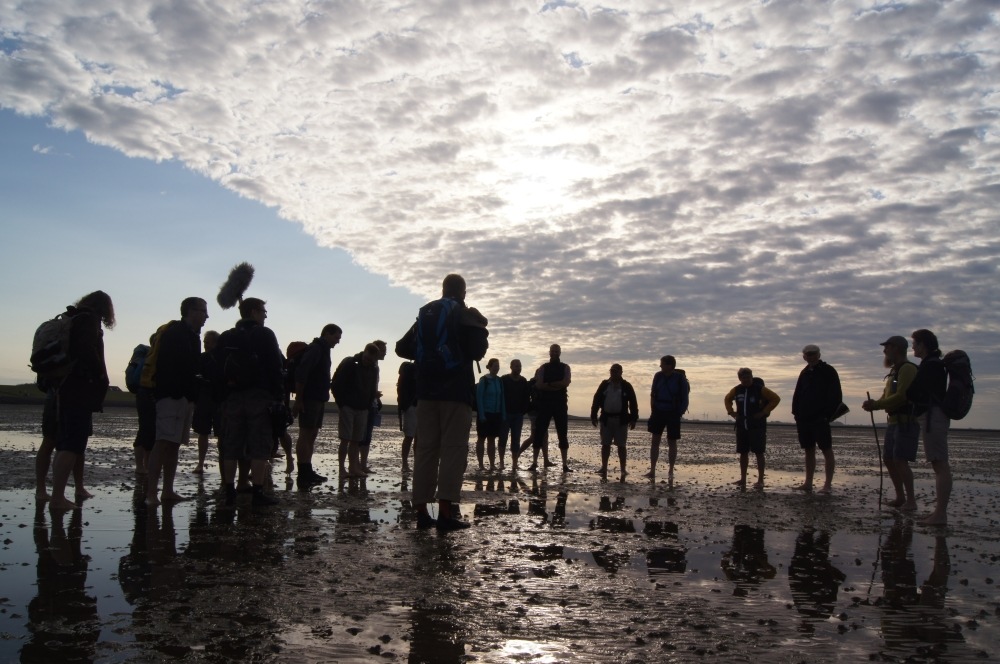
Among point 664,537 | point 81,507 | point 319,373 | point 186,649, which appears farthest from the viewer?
point 319,373

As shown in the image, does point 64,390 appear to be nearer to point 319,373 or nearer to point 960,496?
point 319,373

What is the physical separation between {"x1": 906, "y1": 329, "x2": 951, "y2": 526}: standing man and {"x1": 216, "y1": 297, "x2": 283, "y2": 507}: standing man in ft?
24.8

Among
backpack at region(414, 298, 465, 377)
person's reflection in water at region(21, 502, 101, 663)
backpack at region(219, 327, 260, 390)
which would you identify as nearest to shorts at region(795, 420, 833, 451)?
backpack at region(414, 298, 465, 377)

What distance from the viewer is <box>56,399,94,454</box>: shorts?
26.6 ft

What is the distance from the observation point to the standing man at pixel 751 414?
14.0 metres

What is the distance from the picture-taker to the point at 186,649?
3.72 m

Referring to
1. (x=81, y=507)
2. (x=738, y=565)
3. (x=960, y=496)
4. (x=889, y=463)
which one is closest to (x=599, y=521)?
(x=738, y=565)

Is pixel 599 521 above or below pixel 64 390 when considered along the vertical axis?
below

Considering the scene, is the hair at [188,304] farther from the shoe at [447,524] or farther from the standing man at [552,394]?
the standing man at [552,394]

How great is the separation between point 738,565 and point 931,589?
4.48ft

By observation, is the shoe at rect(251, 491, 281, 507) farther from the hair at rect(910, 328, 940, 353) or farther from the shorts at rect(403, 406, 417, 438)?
the hair at rect(910, 328, 940, 353)

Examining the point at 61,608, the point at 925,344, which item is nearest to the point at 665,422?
the point at 925,344

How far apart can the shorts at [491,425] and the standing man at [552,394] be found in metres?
0.85

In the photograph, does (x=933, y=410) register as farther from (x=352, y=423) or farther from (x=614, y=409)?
(x=352, y=423)
